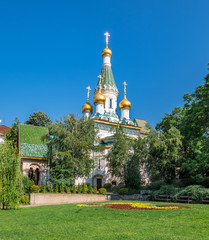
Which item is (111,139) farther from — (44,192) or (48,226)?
(48,226)

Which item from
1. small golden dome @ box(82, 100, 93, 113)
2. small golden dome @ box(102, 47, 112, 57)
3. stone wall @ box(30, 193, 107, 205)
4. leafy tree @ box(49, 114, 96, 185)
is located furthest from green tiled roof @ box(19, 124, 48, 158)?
small golden dome @ box(102, 47, 112, 57)

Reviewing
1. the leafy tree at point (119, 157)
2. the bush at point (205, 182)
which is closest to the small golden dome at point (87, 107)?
the leafy tree at point (119, 157)

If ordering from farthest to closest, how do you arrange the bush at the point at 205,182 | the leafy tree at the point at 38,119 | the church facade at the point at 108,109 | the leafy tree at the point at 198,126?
the leafy tree at the point at 38,119, the church facade at the point at 108,109, the bush at the point at 205,182, the leafy tree at the point at 198,126

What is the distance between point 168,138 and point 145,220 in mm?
18752

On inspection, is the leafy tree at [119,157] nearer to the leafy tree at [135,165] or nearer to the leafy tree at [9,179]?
the leafy tree at [135,165]

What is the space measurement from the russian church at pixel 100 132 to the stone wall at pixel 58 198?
15.8ft

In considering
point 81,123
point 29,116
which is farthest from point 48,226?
point 29,116

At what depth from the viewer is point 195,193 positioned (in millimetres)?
17516

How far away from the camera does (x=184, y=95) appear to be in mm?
30562

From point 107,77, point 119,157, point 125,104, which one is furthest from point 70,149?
point 107,77

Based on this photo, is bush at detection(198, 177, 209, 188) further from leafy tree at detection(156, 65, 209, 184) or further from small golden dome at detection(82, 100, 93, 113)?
small golden dome at detection(82, 100, 93, 113)

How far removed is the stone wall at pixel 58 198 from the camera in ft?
68.8

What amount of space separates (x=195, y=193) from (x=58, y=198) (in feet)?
36.7

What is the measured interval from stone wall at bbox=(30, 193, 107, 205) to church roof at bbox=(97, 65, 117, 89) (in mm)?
27544
